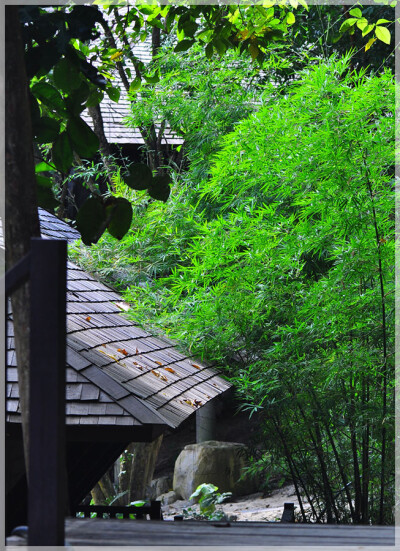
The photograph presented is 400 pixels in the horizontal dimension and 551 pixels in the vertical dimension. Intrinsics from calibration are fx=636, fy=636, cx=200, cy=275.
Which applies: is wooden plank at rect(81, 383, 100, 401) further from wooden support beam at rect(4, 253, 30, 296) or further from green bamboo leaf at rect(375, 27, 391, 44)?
green bamboo leaf at rect(375, 27, 391, 44)

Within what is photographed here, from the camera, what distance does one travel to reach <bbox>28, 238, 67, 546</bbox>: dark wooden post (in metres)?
1.04

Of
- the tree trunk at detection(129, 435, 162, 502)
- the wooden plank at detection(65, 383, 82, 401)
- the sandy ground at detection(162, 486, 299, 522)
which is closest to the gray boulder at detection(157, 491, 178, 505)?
the sandy ground at detection(162, 486, 299, 522)

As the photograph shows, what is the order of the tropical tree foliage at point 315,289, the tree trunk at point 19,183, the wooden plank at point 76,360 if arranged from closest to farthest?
1. the tree trunk at point 19,183
2. the wooden plank at point 76,360
3. the tropical tree foliage at point 315,289

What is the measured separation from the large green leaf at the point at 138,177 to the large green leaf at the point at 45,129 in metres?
0.27

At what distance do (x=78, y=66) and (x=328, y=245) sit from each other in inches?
106

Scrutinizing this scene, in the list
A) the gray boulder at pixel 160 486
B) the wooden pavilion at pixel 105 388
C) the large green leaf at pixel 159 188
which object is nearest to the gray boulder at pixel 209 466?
the gray boulder at pixel 160 486

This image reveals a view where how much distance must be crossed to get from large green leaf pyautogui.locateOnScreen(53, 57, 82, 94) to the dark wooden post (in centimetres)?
109

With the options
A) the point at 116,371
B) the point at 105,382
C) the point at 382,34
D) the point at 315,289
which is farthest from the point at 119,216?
the point at 315,289

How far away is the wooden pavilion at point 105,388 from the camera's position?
3.02 m

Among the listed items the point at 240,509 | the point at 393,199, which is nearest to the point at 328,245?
the point at 393,199

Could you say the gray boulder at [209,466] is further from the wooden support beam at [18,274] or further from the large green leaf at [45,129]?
the wooden support beam at [18,274]

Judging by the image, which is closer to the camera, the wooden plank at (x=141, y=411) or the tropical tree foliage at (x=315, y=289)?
the wooden plank at (x=141, y=411)

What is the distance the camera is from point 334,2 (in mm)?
8719

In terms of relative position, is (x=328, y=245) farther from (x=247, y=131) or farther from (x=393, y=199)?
(x=247, y=131)
